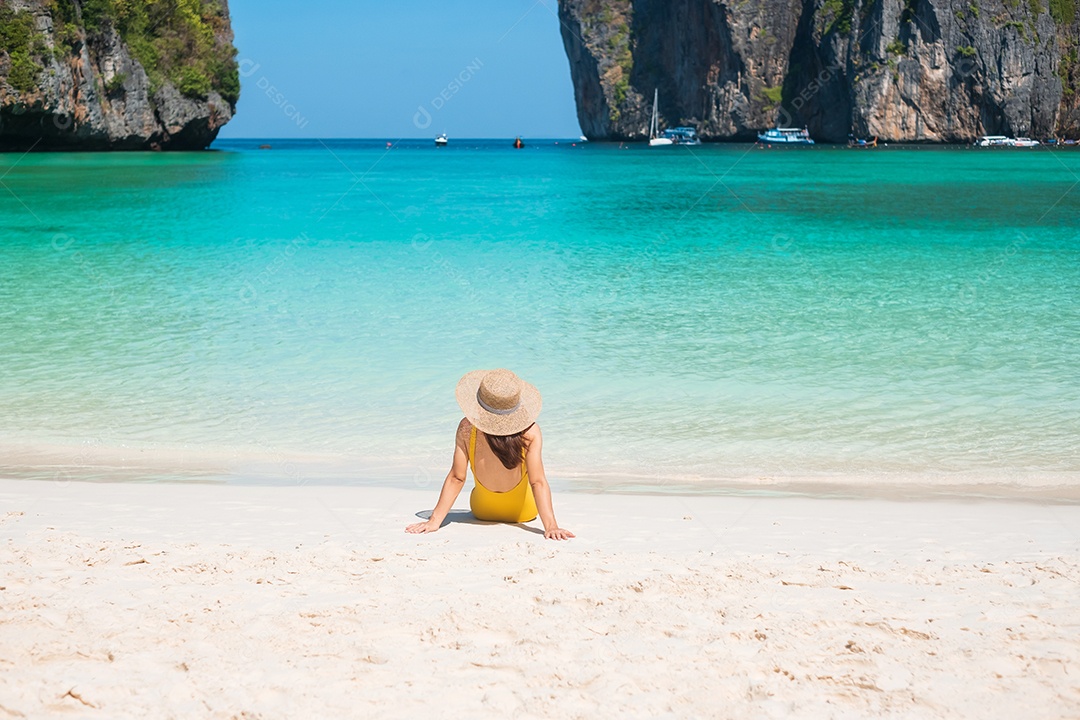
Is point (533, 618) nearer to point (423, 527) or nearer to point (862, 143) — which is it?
point (423, 527)

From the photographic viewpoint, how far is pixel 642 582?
4051 mm

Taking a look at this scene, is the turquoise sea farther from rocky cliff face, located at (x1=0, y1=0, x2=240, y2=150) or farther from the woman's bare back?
rocky cliff face, located at (x1=0, y1=0, x2=240, y2=150)

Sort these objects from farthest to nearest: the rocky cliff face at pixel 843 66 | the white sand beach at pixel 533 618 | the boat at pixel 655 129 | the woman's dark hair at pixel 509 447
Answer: the boat at pixel 655 129 < the rocky cliff face at pixel 843 66 < the woman's dark hair at pixel 509 447 < the white sand beach at pixel 533 618

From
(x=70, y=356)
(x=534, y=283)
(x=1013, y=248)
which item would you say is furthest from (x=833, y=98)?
(x=70, y=356)

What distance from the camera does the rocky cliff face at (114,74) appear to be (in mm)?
51188

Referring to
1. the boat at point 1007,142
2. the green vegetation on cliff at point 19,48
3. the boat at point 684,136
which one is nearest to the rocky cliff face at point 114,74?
the green vegetation on cliff at point 19,48

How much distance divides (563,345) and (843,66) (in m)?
100

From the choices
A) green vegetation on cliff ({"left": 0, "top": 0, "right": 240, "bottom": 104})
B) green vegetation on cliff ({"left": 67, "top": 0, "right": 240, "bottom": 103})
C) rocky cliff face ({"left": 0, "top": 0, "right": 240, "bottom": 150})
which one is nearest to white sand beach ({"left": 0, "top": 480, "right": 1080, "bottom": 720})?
rocky cliff face ({"left": 0, "top": 0, "right": 240, "bottom": 150})

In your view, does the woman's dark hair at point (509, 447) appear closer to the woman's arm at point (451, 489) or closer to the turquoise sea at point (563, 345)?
the woman's arm at point (451, 489)

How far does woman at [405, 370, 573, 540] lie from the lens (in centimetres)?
481

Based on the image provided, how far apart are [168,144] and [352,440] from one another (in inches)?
2776

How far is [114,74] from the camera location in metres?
61.1

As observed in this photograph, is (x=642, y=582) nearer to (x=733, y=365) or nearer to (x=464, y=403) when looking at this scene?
(x=464, y=403)

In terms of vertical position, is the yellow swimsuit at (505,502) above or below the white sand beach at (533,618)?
below
